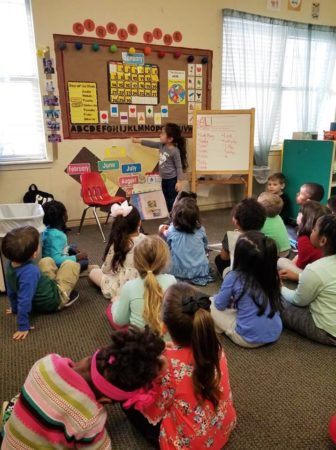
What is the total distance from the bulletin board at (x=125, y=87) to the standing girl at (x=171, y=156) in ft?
1.22

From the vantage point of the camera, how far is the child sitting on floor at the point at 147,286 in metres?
1.60

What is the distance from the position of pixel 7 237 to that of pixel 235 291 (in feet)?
4.09

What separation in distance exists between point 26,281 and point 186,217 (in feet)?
3.49

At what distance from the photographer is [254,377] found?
5.44 ft

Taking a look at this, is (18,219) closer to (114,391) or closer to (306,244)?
(114,391)

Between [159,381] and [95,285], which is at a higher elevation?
[159,381]

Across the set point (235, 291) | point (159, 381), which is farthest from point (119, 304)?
point (159, 381)

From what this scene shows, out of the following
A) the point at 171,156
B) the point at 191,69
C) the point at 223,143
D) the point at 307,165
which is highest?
the point at 191,69

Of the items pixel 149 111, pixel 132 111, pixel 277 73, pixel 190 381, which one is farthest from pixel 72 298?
pixel 277 73

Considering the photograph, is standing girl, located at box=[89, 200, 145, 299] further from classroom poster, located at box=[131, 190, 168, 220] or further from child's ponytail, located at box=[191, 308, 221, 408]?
classroom poster, located at box=[131, 190, 168, 220]

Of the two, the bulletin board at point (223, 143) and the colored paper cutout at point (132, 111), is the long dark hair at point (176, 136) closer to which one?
the bulletin board at point (223, 143)

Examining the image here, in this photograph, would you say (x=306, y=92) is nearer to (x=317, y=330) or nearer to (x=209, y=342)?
(x=317, y=330)

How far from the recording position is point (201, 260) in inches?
100

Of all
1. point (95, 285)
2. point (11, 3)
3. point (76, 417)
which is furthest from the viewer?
point (11, 3)
